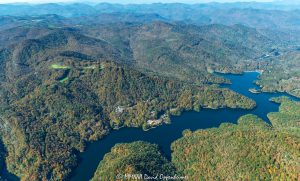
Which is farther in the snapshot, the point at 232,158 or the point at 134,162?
the point at 232,158

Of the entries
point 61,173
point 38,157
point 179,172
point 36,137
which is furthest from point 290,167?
point 36,137

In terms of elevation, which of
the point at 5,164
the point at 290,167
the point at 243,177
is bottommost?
the point at 5,164

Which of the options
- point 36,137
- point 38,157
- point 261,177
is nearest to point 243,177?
point 261,177

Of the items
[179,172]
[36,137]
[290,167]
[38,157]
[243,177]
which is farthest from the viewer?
[36,137]

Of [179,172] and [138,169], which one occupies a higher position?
[138,169]

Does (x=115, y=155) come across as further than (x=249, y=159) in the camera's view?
Yes

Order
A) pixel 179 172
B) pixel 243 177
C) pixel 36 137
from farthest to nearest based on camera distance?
pixel 36 137 → pixel 179 172 → pixel 243 177

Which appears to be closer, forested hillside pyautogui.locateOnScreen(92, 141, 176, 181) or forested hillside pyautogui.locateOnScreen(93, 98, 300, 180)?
forested hillside pyautogui.locateOnScreen(93, 98, 300, 180)

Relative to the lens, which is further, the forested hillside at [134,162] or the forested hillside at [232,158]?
the forested hillside at [134,162]

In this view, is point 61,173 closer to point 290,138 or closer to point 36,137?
point 36,137

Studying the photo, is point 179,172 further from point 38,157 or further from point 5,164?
point 5,164

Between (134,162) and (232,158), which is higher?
(134,162)
